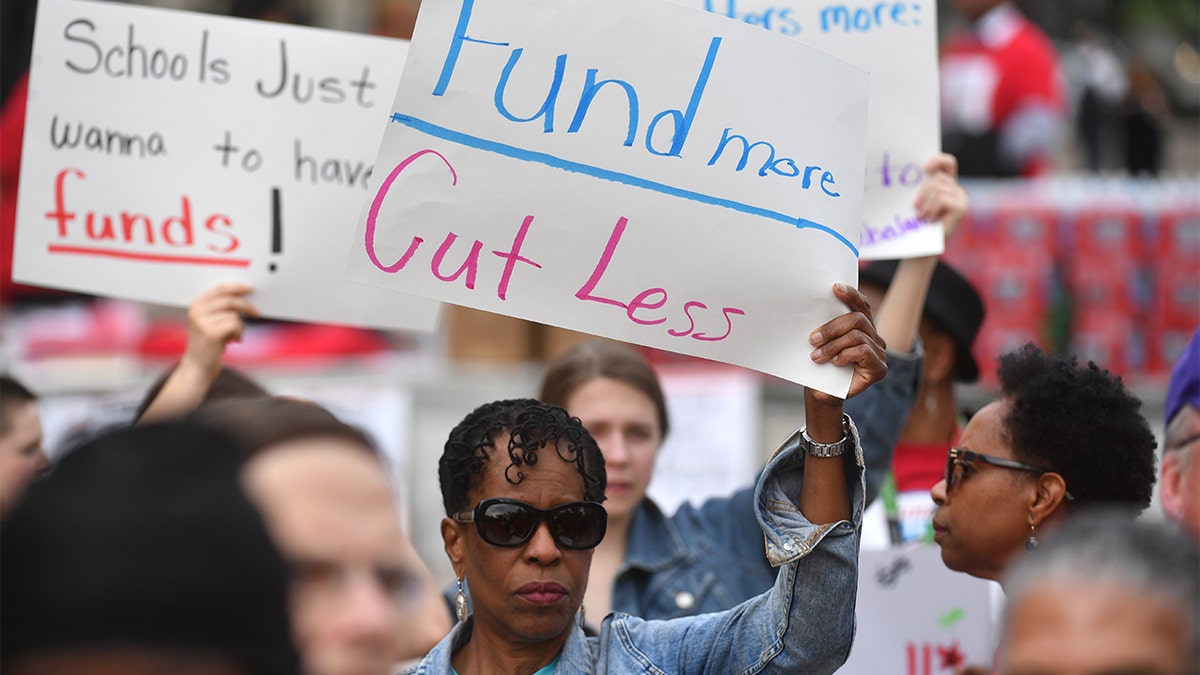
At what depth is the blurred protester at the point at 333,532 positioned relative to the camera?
4.82 feet

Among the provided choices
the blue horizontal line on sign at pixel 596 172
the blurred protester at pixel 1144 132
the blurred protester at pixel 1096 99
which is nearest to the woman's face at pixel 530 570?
the blue horizontal line on sign at pixel 596 172

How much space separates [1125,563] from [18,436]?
2.64 m

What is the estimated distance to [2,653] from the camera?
4.16ft

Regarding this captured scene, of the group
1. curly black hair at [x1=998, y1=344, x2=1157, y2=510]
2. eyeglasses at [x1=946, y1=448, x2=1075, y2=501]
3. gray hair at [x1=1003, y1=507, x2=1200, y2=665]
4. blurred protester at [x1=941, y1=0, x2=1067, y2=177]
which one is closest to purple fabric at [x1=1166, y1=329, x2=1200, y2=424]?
curly black hair at [x1=998, y1=344, x2=1157, y2=510]

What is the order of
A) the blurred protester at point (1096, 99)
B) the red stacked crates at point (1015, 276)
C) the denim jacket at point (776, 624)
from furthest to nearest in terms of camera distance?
the blurred protester at point (1096, 99) < the red stacked crates at point (1015, 276) < the denim jacket at point (776, 624)

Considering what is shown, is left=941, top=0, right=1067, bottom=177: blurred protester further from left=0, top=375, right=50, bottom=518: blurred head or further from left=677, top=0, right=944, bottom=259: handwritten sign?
left=0, top=375, right=50, bottom=518: blurred head

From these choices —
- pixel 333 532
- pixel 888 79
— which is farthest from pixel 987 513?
pixel 333 532

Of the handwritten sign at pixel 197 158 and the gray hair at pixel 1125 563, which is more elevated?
the gray hair at pixel 1125 563

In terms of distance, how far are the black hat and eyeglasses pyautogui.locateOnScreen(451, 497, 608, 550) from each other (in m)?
1.55

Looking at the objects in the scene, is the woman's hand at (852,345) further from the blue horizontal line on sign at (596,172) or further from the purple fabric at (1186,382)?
the purple fabric at (1186,382)

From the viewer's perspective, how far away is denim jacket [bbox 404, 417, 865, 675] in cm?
231

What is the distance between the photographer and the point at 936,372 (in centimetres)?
377

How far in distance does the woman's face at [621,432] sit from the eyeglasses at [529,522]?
1.03 m

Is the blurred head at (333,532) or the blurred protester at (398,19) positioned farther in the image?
the blurred protester at (398,19)
